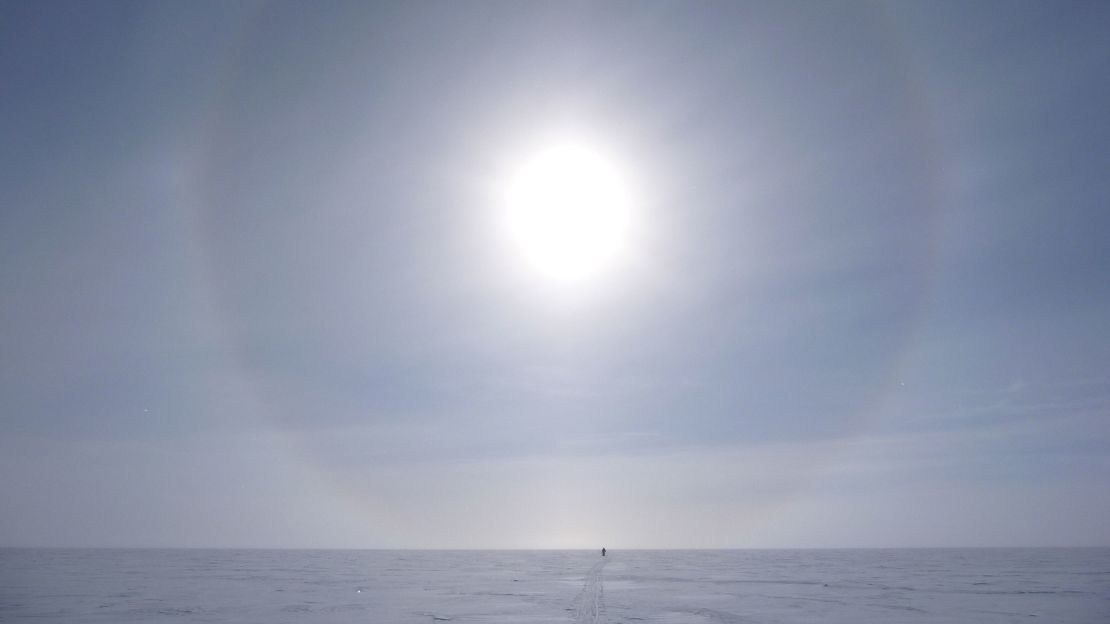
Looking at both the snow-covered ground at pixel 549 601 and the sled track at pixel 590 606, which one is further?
the snow-covered ground at pixel 549 601

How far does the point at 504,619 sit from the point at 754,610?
475 inches

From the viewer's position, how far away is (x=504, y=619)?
2966 cm

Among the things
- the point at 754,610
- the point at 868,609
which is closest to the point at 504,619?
the point at 754,610

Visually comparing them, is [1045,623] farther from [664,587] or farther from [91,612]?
[91,612]

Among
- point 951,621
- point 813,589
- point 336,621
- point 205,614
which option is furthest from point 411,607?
point 813,589

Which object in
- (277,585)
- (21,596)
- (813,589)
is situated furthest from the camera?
(277,585)

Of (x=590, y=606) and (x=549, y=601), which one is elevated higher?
(x=549, y=601)

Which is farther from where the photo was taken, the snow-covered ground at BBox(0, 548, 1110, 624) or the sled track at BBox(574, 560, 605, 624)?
the snow-covered ground at BBox(0, 548, 1110, 624)

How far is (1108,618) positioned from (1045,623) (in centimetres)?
366

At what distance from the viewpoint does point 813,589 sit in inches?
1841

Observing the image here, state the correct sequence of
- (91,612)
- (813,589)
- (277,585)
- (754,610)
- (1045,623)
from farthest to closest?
(277,585) → (813,589) → (754,610) → (91,612) → (1045,623)

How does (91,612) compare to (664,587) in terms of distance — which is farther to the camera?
(664,587)

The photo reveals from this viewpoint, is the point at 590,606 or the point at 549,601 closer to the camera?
the point at 590,606

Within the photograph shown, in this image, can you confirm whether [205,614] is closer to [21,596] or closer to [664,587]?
[21,596]
